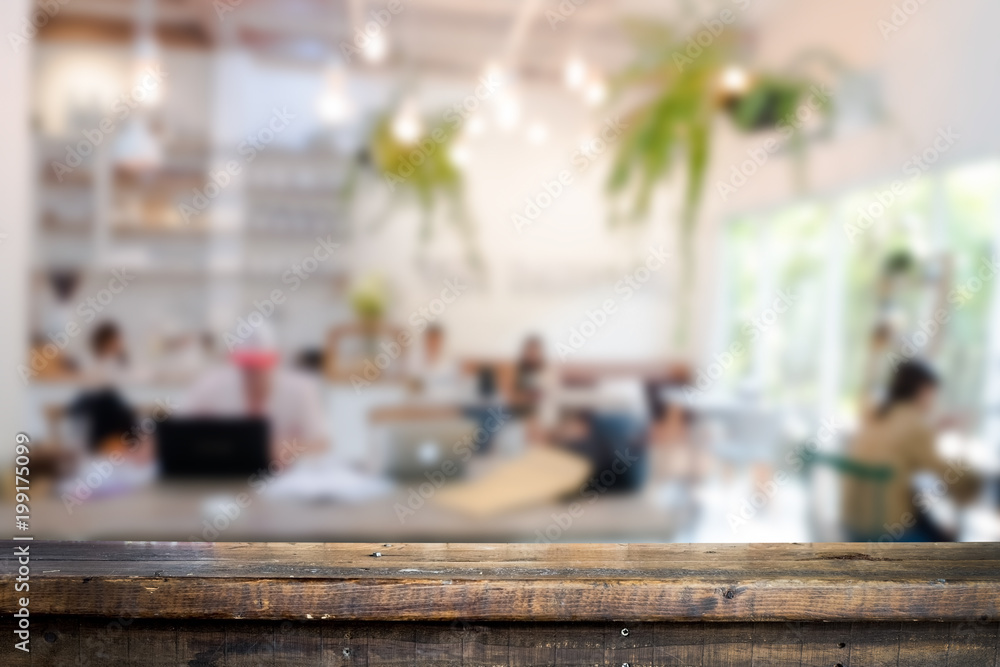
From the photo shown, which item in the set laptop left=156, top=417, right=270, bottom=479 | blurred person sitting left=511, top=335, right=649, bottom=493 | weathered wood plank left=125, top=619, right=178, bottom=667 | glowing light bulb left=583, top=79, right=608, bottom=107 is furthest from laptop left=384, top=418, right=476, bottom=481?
weathered wood plank left=125, top=619, right=178, bottom=667

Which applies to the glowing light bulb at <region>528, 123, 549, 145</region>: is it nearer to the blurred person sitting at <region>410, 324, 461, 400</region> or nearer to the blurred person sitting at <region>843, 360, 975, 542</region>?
the blurred person sitting at <region>410, 324, 461, 400</region>

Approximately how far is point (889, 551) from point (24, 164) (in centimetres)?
248

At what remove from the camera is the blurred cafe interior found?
210cm

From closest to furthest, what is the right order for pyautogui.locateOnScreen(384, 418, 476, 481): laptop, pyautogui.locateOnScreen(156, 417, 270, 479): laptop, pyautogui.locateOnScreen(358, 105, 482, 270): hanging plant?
1. pyautogui.locateOnScreen(156, 417, 270, 479): laptop
2. pyautogui.locateOnScreen(384, 418, 476, 481): laptop
3. pyautogui.locateOnScreen(358, 105, 482, 270): hanging plant

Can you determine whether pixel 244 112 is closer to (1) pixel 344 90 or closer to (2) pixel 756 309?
(1) pixel 344 90

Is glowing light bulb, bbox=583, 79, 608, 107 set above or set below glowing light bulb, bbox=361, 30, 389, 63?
below

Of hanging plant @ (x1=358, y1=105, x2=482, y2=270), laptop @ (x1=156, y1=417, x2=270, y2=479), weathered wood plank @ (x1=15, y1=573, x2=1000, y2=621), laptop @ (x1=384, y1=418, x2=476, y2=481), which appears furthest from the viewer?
hanging plant @ (x1=358, y1=105, x2=482, y2=270)

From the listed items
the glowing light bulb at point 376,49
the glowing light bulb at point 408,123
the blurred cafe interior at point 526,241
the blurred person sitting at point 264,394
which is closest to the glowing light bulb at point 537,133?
the blurred cafe interior at point 526,241

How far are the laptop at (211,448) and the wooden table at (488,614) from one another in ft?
4.34

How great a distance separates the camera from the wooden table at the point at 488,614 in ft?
1.59

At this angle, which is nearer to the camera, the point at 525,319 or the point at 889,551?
the point at 889,551

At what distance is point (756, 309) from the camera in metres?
2.17

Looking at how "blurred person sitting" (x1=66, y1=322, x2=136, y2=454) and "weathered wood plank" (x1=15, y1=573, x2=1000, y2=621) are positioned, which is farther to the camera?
"blurred person sitting" (x1=66, y1=322, x2=136, y2=454)

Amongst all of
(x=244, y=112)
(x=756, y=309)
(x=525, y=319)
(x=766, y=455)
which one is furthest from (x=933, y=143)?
(x=244, y=112)
